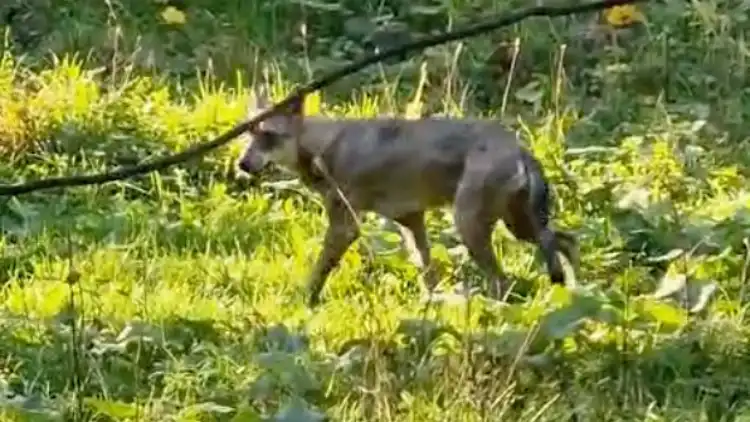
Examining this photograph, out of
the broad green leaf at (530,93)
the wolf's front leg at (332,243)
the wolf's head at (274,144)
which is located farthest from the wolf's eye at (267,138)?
the broad green leaf at (530,93)

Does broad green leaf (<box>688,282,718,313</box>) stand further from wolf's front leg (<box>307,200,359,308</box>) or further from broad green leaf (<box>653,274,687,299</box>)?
wolf's front leg (<box>307,200,359,308</box>)

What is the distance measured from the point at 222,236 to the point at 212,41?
2525 mm

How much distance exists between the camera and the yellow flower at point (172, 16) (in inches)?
346

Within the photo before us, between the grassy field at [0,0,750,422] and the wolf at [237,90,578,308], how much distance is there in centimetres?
10

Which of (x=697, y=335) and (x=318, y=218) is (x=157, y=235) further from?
(x=697, y=335)

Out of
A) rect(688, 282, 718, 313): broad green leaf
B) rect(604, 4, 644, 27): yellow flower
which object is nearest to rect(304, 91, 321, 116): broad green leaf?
rect(604, 4, 644, 27): yellow flower

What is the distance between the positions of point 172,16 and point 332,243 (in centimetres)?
325

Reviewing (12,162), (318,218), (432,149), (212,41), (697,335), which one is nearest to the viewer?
(697,335)

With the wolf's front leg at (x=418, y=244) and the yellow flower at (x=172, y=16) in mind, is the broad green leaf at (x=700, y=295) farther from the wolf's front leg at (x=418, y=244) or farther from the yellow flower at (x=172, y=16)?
the yellow flower at (x=172, y=16)

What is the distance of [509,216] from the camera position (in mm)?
5793

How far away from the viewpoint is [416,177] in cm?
595

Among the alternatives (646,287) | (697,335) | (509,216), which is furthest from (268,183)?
(697,335)

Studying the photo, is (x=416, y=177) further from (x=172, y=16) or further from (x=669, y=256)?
(x=172, y=16)

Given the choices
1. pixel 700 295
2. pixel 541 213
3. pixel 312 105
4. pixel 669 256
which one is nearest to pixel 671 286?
pixel 700 295
